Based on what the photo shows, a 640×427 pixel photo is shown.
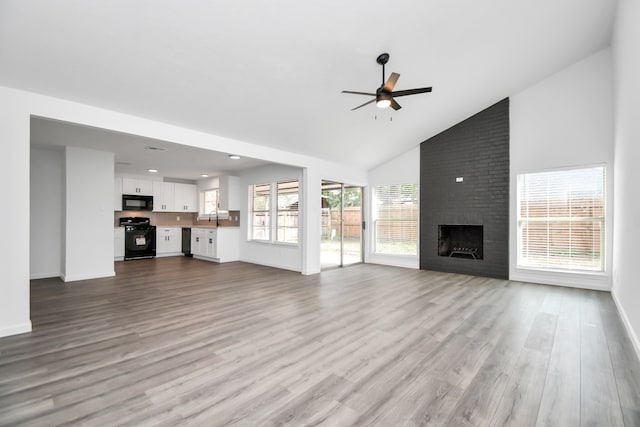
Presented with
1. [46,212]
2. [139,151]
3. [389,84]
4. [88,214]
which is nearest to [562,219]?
[389,84]

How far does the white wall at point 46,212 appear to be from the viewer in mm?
5551

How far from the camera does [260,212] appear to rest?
303 inches

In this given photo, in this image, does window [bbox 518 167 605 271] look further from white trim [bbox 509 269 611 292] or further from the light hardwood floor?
the light hardwood floor

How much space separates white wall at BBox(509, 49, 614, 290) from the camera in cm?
487

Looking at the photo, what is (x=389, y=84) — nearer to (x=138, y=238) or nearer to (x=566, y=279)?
(x=566, y=279)

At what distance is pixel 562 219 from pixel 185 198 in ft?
31.4

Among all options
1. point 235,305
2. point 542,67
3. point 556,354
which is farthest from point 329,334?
point 542,67

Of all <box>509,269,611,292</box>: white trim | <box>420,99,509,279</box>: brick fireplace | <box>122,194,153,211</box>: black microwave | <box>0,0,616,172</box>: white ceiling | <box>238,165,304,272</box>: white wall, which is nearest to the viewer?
<box>0,0,616,172</box>: white ceiling

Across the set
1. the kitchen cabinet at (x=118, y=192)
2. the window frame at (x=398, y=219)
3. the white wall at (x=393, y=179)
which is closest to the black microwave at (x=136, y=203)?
the kitchen cabinet at (x=118, y=192)

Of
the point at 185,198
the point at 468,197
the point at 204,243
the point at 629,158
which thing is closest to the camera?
the point at 629,158

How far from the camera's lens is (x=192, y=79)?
3.35 metres

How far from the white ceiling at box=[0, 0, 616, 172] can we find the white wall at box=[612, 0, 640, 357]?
37.4 inches

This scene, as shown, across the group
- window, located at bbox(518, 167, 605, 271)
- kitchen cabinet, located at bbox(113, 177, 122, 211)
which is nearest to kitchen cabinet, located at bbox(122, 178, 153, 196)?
kitchen cabinet, located at bbox(113, 177, 122, 211)

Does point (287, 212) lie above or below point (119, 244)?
above
